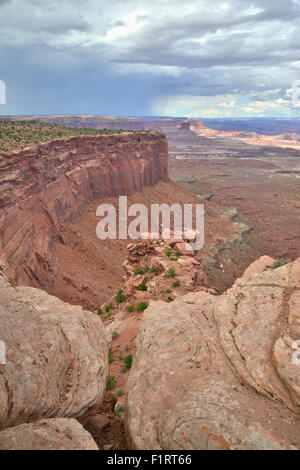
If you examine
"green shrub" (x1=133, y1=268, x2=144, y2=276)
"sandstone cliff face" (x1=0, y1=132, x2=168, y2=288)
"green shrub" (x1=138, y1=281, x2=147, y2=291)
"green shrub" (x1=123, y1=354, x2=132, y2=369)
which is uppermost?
"sandstone cliff face" (x1=0, y1=132, x2=168, y2=288)

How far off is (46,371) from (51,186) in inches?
1001

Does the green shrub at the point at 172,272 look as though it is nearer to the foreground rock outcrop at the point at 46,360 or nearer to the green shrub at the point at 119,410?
the foreground rock outcrop at the point at 46,360

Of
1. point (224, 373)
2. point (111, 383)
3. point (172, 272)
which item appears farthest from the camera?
point (172, 272)

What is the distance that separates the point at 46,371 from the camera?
30.0ft

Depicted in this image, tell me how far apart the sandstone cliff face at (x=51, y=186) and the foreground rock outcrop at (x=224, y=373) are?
13.6 meters

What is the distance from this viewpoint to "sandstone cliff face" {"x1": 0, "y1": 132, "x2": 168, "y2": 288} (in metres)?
23.9

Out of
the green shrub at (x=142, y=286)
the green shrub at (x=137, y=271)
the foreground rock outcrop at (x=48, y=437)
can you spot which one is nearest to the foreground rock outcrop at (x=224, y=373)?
the foreground rock outcrop at (x=48, y=437)

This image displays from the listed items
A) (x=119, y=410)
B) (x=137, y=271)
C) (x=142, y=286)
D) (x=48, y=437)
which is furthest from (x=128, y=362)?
(x=137, y=271)

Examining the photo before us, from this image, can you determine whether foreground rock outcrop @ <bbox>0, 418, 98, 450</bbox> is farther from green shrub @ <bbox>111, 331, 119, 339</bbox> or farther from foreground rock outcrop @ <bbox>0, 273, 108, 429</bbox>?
green shrub @ <bbox>111, 331, 119, 339</bbox>

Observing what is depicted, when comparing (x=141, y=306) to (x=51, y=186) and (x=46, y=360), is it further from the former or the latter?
(x=51, y=186)

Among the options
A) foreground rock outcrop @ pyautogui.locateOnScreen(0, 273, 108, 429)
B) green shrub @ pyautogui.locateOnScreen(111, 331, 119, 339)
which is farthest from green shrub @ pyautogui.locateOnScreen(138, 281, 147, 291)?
foreground rock outcrop @ pyautogui.locateOnScreen(0, 273, 108, 429)

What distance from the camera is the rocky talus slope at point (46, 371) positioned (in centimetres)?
727

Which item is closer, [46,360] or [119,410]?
[46,360]
